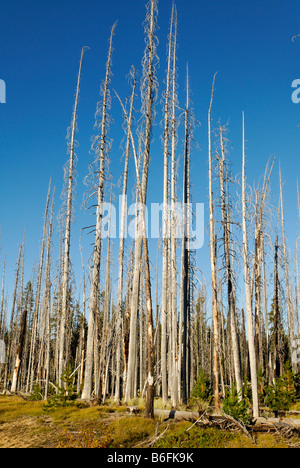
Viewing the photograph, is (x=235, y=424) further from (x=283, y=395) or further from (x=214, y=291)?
(x=283, y=395)

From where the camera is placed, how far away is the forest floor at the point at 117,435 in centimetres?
887

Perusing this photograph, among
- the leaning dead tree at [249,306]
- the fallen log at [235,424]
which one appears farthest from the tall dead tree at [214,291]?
the fallen log at [235,424]

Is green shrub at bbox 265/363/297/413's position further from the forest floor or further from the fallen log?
the forest floor

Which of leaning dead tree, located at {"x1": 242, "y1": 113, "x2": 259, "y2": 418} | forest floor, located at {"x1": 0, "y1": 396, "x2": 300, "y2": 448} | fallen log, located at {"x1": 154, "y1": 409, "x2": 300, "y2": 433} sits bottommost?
forest floor, located at {"x1": 0, "y1": 396, "x2": 300, "y2": 448}

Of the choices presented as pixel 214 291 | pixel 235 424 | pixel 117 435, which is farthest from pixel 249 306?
pixel 117 435

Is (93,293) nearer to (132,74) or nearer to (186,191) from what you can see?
(186,191)

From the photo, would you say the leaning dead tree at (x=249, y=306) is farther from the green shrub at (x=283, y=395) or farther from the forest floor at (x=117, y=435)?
the green shrub at (x=283, y=395)

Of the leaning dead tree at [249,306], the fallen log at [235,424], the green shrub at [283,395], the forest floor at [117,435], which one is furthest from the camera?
the green shrub at [283,395]

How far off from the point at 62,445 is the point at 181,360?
668 centimetres

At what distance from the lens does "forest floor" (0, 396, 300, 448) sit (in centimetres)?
887

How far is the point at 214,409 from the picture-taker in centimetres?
1346

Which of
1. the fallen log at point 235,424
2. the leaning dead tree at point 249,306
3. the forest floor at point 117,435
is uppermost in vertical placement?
the leaning dead tree at point 249,306

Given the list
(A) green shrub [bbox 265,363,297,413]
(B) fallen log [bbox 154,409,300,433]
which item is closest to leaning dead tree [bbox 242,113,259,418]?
(B) fallen log [bbox 154,409,300,433]
